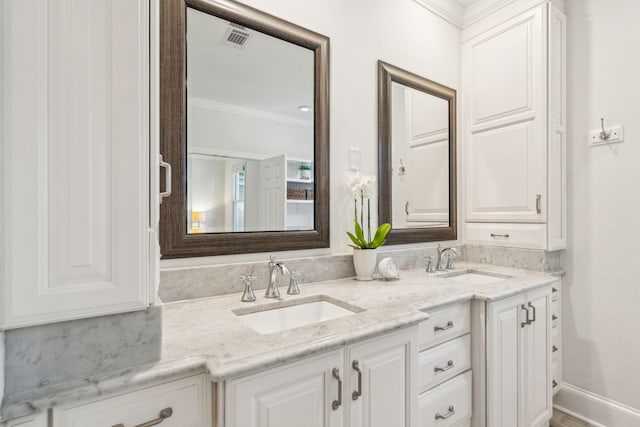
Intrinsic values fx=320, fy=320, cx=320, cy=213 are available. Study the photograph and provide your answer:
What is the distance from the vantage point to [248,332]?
915 millimetres

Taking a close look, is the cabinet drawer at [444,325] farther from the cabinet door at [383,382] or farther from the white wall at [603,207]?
the white wall at [603,207]

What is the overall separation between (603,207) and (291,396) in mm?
2085

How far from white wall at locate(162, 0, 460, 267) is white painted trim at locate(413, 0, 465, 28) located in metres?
Answer: 0.12

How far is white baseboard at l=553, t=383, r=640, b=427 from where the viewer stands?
69.7 inches

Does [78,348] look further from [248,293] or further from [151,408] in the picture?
[248,293]

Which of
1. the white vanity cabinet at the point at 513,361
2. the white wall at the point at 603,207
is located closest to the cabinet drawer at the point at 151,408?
the white vanity cabinet at the point at 513,361

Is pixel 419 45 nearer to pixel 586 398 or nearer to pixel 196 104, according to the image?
pixel 196 104

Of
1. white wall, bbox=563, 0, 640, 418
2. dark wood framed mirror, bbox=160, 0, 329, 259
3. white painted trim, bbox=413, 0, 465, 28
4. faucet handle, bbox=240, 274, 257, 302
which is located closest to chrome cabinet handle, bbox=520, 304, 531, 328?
white wall, bbox=563, 0, 640, 418

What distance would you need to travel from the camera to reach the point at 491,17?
84.8 inches

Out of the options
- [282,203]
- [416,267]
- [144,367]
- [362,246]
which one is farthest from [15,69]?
[416,267]

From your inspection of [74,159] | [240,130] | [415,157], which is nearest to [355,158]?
[415,157]

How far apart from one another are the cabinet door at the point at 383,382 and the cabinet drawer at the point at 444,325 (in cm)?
18

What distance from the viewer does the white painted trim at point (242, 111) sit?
4.24ft

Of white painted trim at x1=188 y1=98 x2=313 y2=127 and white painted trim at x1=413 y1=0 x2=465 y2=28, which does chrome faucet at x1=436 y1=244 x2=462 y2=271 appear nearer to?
white painted trim at x1=188 y1=98 x2=313 y2=127
